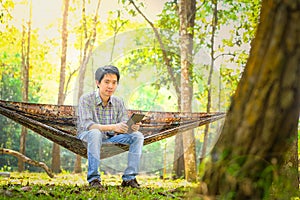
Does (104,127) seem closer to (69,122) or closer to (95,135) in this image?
(95,135)

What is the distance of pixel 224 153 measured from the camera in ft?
3.78

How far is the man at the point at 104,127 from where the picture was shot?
2840 millimetres

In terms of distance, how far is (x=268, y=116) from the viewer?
111 centimetres

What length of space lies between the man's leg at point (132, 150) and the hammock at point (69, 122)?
0.05m

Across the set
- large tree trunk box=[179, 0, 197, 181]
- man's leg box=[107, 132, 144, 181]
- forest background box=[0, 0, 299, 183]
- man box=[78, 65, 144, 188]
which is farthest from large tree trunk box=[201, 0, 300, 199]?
forest background box=[0, 0, 299, 183]

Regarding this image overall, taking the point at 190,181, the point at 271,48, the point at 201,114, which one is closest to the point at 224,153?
the point at 271,48

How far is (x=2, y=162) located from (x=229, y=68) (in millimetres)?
5589

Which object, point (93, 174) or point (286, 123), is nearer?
point (286, 123)

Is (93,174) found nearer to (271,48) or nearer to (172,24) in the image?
(271,48)

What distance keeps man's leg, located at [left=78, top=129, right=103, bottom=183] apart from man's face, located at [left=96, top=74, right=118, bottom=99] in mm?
325

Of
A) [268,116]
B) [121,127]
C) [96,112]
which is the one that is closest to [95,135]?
[121,127]

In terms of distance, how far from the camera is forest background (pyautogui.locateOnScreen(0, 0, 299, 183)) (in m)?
6.52

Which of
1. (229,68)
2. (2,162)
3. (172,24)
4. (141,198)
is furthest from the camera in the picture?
(2,162)

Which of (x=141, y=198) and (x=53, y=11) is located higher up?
(x=53, y=11)
